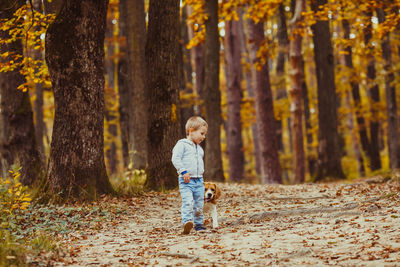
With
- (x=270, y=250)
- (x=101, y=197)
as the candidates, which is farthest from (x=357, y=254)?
(x=101, y=197)

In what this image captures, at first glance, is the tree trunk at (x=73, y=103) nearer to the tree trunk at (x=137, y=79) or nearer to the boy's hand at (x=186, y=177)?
the boy's hand at (x=186, y=177)

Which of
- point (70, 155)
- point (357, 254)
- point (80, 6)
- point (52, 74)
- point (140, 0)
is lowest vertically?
point (357, 254)

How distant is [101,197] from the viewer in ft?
30.7

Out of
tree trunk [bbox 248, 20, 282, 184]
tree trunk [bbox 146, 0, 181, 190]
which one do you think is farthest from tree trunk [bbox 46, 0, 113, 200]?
tree trunk [bbox 248, 20, 282, 184]

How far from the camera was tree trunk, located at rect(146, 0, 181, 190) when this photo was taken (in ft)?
36.5

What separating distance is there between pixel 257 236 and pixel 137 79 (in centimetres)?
872

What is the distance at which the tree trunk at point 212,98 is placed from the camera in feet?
50.7

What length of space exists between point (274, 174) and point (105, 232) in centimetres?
1053

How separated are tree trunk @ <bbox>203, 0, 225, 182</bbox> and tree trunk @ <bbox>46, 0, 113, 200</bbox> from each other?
21.6ft

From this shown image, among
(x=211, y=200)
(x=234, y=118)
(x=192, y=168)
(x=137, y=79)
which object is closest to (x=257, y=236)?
(x=211, y=200)

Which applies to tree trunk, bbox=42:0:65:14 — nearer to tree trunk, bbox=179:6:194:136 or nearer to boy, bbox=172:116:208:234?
boy, bbox=172:116:208:234

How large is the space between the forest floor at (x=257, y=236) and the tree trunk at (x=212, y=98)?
5846 mm

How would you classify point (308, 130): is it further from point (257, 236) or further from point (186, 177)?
point (257, 236)

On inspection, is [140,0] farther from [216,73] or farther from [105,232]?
[105,232]
